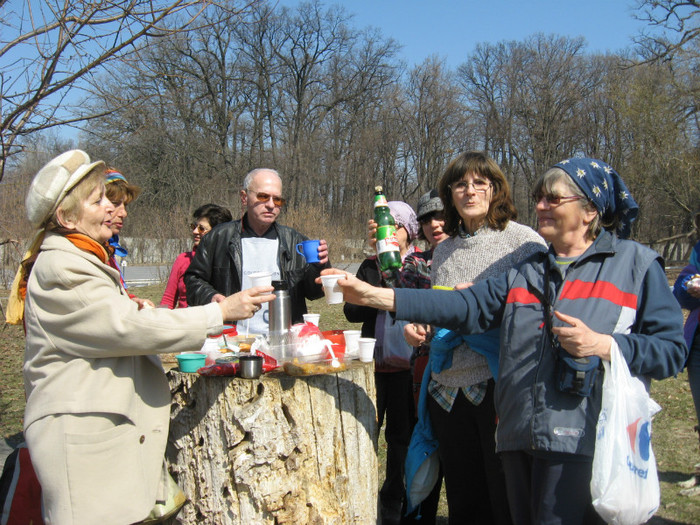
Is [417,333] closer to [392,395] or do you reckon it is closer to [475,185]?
[475,185]

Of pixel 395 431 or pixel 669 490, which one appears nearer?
pixel 395 431

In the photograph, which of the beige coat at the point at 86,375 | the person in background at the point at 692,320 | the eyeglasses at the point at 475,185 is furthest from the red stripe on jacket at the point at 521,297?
the person in background at the point at 692,320

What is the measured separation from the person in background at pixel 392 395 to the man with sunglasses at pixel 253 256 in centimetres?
34

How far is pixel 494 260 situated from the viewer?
2.74 metres

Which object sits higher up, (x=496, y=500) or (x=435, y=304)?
(x=435, y=304)

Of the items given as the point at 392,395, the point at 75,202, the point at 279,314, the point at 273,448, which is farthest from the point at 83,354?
the point at 392,395

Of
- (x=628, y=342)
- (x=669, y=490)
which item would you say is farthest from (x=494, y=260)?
(x=669, y=490)

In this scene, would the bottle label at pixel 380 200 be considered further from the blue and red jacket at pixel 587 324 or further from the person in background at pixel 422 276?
the blue and red jacket at pixel 587 324

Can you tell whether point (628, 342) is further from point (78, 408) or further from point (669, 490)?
point (669, 490)

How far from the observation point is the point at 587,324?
2.10 metres

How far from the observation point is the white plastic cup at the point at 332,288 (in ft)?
8.20

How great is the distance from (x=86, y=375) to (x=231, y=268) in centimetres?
178

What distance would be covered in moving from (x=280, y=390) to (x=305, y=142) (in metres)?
30.8

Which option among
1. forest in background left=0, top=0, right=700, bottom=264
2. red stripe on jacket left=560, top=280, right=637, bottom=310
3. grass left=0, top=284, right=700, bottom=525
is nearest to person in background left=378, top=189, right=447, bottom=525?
grass left=0, top=284, right=700, bottom=525
